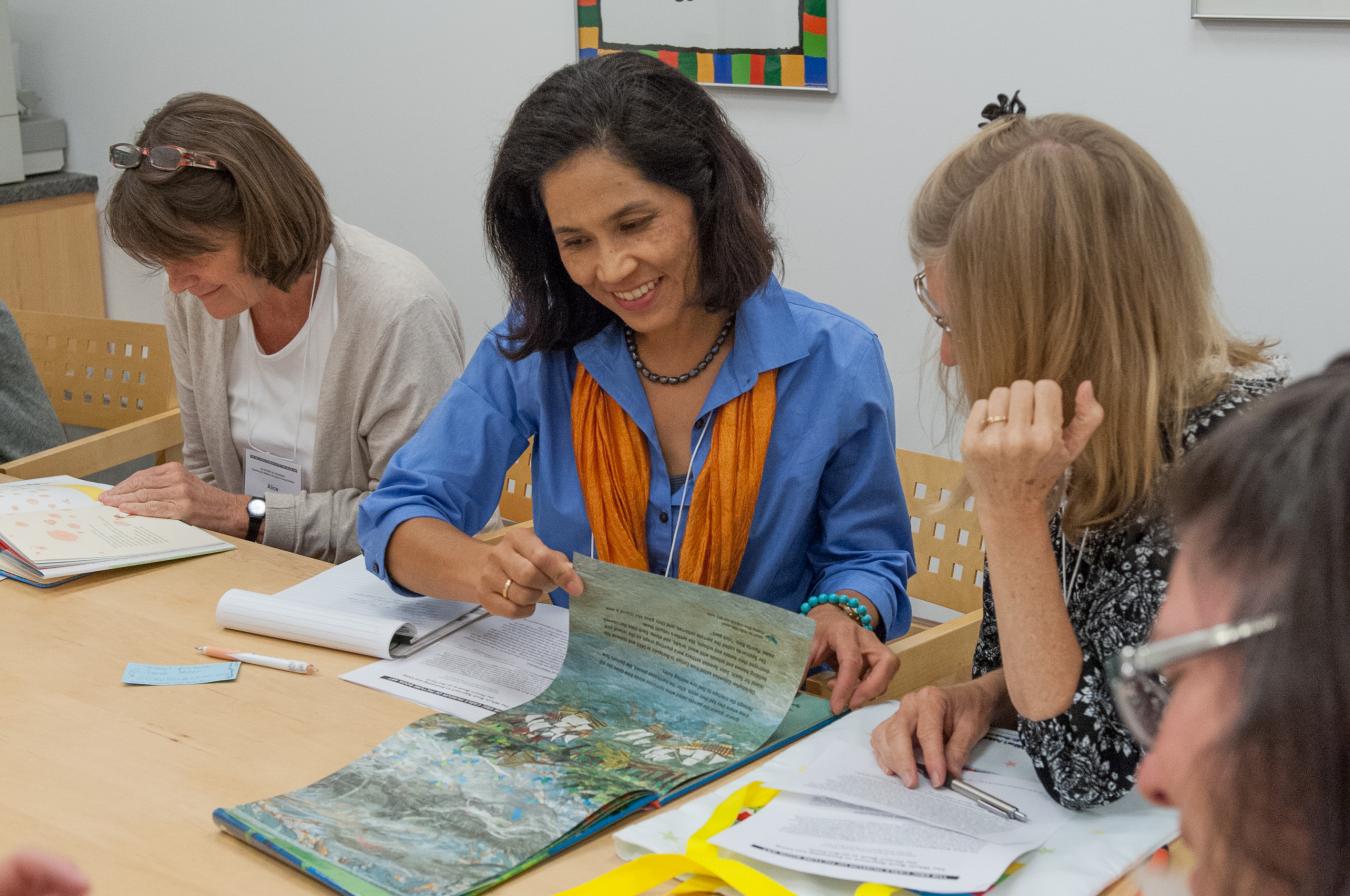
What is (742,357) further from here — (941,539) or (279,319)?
(279,319)

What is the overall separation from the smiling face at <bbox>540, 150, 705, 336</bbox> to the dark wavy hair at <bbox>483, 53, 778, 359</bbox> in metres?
0.02

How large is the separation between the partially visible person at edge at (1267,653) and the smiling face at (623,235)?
45.2 inches

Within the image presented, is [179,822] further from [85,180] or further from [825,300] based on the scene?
[85,180]

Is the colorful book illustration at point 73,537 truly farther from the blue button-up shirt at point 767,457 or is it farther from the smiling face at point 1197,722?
the smiling face at point 1197,722

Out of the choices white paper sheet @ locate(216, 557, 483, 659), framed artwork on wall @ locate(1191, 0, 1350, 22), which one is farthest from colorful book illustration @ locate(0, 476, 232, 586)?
framed artwork on wall @ locate(1191, 0, 1350, 22)

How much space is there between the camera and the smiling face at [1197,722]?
0.57 meters

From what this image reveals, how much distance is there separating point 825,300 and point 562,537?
1.39 meters

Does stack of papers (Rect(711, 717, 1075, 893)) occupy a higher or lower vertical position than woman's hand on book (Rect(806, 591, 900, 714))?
lower

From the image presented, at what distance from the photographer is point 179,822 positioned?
132 centimetres

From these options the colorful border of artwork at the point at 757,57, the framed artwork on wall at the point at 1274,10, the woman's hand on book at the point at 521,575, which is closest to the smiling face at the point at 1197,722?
the woman's hand on book at the point at 521,575

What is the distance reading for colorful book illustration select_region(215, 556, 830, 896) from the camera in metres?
1.24

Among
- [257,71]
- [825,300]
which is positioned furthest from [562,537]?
[257,71]

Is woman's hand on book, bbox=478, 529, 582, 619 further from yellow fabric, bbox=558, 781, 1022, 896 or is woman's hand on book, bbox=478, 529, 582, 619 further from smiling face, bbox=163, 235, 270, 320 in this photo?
smiling face, bbox=163, 235, 270, 320

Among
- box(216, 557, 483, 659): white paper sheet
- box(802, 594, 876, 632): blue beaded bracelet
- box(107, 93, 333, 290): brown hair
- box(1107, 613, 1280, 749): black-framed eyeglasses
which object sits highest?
box(107, 93, 333, 290): brown hair
